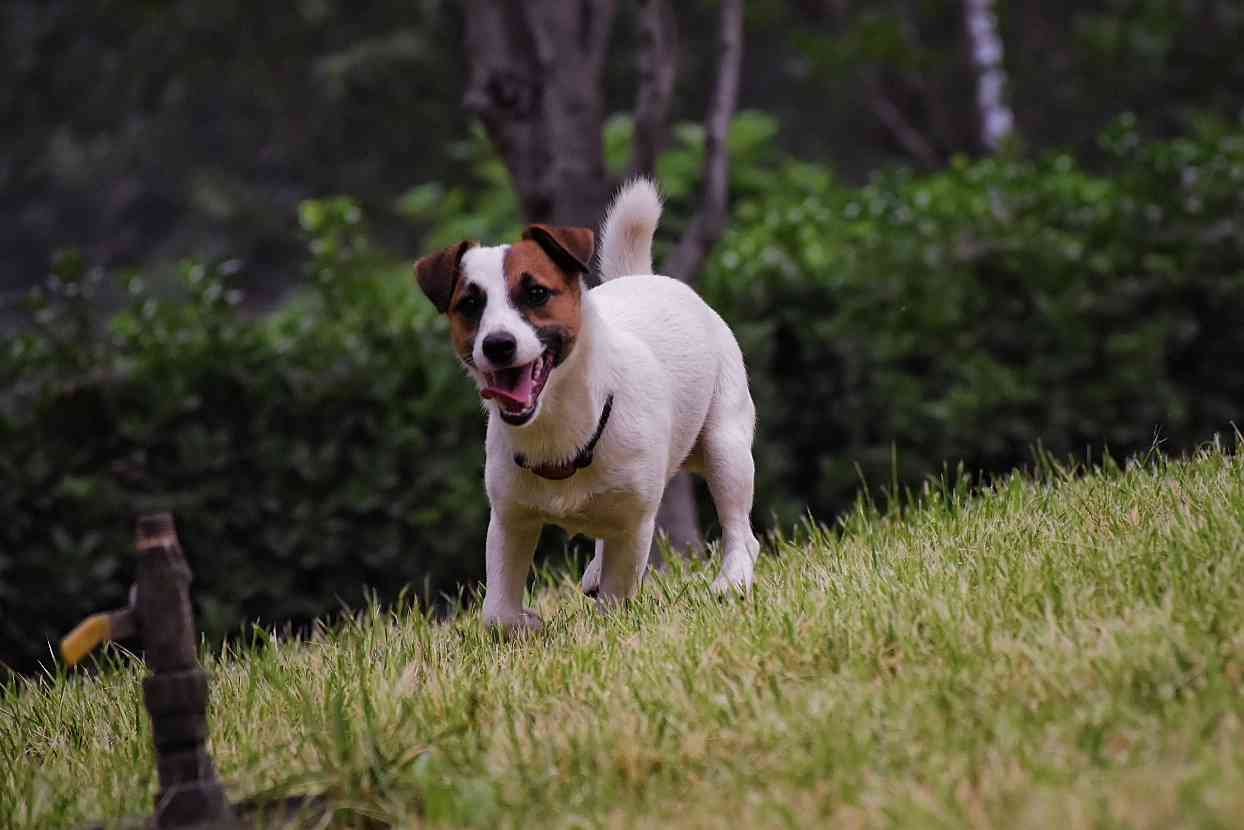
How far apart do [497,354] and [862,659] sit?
122 cm

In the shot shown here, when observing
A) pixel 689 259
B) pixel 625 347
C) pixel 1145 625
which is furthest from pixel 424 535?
pixel 1145 625

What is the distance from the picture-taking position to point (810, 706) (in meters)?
3.21

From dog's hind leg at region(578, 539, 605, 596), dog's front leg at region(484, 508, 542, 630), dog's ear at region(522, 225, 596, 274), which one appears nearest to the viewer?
dog's ear at region(522, 225, 596, 274)

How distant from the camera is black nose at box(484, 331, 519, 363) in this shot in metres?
3.88

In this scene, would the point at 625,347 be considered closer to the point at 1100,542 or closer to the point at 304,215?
the point at 1100,542

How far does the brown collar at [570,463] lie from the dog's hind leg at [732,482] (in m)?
0.65

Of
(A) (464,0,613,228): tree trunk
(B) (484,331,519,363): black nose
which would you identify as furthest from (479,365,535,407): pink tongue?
(A) (464,0,613,228): tree trunk

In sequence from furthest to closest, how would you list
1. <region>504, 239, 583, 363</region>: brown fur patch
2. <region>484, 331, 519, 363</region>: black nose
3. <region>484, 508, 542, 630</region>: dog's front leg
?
<region>484, 508, 542, 630</region>: dog's front leg, <region>504, 239, 583, 363</region>: brown fur patch, <region>484, 331, 519, 363</region>: black nose

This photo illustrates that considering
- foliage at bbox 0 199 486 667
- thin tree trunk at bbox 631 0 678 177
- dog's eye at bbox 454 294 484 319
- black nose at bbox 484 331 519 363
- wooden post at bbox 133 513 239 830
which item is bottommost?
foliage at bbox 0 199 486 667

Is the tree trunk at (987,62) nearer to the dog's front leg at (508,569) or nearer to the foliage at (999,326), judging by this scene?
the foliage at (999,326)

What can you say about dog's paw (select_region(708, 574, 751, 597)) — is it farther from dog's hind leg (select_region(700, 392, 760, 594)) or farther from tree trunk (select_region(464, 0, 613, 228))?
tree trunk (select_region(464, 0, 613, 228))

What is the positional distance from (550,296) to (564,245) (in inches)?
7.8

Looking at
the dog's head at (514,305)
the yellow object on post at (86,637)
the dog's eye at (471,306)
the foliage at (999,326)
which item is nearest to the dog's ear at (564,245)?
the dog's head at (514,305)

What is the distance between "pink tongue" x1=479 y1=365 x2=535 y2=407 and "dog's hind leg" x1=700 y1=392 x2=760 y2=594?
0.99m
